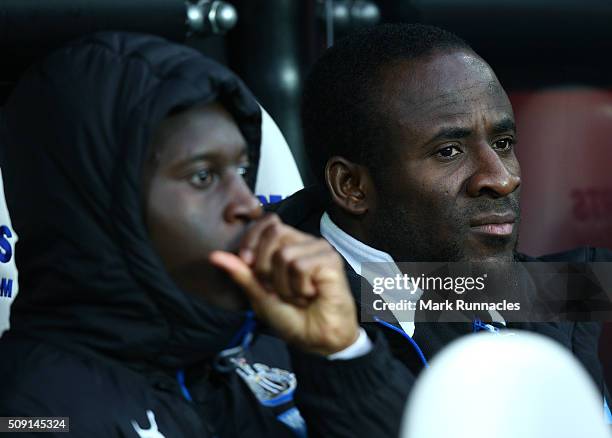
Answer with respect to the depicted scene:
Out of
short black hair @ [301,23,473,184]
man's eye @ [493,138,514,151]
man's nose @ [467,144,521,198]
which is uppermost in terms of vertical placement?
short black hair @ [301,23,473,184]

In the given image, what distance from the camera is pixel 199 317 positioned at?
0.84 meters

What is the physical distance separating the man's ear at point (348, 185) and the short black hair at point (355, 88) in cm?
1

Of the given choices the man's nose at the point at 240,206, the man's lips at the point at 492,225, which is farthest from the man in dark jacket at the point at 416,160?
the man's nose at the point at 240,206

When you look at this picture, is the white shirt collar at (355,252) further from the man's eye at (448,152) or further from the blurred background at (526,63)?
the blurred background at (526,63)

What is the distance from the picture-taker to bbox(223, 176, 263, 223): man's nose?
2.79ft

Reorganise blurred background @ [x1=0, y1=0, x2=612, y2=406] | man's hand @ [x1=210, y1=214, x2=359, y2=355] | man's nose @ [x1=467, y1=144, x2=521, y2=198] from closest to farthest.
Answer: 1. man's hand @ [x1=210, y1=214, x2=359, y2=355]
2. man's nose @ [x1=467, y1=144, x2=521, y2=198]
3. blurred background @ [x1=0, y1=0, x2=612, y2=406]

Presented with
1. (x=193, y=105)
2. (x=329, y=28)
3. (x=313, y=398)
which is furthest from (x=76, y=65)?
(x=329, y=28)

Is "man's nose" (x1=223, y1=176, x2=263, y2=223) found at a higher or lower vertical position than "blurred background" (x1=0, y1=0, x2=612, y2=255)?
higher

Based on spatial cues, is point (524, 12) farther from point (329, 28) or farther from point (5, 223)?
point (5, 223)

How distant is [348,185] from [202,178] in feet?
2.00

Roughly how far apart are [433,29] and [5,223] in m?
0.73

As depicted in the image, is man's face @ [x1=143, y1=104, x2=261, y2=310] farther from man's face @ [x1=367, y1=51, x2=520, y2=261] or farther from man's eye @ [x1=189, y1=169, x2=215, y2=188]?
man's face @ [x1=367, y1=51, x2=520, y2=261]

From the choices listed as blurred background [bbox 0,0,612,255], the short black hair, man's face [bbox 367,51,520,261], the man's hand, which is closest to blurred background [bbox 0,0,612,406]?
blurred background [bbox 0,0,612,255]

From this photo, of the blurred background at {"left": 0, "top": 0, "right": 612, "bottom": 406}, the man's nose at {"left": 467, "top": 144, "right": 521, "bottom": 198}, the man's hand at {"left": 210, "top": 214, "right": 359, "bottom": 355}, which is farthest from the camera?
the blurred background at {"left": 0, "top": 0, "right": 612, "bottom": 406}
